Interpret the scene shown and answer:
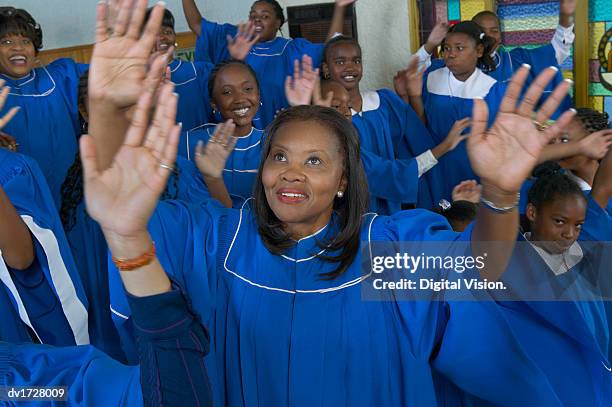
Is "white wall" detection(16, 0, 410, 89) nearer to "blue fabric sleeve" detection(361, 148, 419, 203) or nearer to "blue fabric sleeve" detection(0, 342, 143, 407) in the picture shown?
"blue fabric sleeve" detection(361, 148, 419, 203)

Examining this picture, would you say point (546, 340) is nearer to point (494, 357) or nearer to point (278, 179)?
point (494, 357)

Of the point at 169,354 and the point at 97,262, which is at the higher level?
the point at 169,354

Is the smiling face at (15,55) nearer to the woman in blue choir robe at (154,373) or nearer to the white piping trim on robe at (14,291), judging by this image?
the white piping trim on robe at (14,291)

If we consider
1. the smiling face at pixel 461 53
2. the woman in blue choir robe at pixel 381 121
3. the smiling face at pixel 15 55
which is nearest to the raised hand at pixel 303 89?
the woman in blue choir robe at pixel 381 121

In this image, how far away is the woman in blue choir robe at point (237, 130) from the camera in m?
3.28

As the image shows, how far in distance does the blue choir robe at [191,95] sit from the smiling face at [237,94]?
574mm

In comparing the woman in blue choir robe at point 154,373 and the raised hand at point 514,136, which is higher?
the raised hand at point 514,136

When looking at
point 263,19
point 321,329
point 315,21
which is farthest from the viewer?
point 315,21

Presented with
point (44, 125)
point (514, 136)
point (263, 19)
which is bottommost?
point (44, 125)

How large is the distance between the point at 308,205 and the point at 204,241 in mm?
281

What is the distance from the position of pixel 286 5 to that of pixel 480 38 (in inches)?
73.6

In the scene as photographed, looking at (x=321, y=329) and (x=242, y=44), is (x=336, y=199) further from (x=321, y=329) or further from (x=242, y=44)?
(x=242, y=44)

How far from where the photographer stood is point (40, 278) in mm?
2484

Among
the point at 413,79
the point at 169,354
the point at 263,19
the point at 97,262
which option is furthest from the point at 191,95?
the point at 169,354
